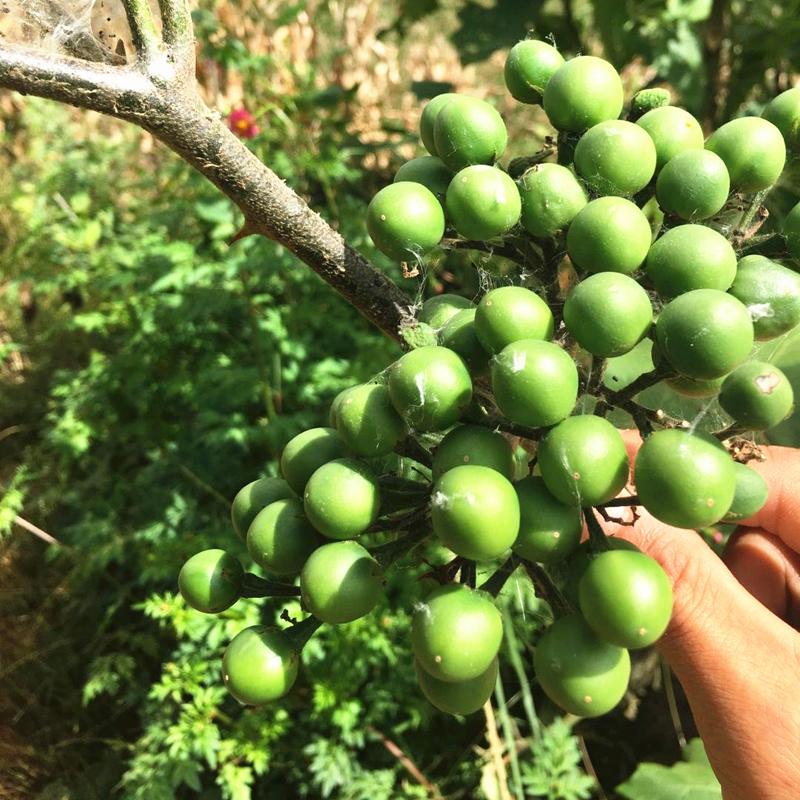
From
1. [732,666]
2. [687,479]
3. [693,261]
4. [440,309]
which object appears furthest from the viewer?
[732,666]

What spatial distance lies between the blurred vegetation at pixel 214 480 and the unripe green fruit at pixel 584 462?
1.64 metres

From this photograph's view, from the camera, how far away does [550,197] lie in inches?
44.5

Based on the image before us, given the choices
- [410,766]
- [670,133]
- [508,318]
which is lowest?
[410,766]

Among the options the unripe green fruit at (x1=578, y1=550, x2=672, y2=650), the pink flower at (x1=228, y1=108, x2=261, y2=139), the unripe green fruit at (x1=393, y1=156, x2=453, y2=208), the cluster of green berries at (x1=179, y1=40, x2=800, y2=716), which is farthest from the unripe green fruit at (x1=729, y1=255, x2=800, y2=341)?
the pink flower at (x1=228, y1=108, x2=261, y2=139)

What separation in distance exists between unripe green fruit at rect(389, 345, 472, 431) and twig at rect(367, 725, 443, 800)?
2.16 m

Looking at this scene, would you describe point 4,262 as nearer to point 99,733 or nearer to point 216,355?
point 216,355

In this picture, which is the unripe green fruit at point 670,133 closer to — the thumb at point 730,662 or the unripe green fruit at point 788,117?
the unripe green fruit at point 788,117

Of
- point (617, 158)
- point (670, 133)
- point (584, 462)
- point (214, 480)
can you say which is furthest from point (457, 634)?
point (214, 480)

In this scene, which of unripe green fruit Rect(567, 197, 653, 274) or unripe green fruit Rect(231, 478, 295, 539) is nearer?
unripe green fruit Rect(567, 197, 653, 274)

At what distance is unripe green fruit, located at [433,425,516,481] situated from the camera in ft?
3.40

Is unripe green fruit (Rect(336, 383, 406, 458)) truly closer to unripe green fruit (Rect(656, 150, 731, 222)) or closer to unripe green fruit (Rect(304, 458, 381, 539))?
unripe green fruit (Rect(304, 458, 381, 539))

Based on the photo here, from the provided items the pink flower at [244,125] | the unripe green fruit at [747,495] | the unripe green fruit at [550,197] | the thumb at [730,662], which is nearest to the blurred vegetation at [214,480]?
the pink flower at [244,125]

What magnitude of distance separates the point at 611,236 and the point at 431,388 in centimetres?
36

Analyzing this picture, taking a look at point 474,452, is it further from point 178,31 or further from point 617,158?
point 178,31
